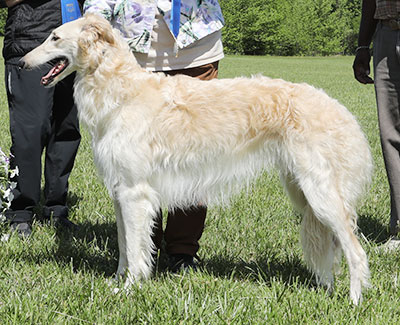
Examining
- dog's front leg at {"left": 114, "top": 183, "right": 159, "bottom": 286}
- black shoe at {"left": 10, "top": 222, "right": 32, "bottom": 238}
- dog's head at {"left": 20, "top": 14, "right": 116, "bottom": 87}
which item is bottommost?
black shoe at {"left": 10, "top": 222, "right": 32, "bottom": 238}

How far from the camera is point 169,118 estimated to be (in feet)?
10.4

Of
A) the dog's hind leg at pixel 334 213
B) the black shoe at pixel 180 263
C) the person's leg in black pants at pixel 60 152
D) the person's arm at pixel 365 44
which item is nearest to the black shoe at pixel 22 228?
the person's leg in black pants at pixel 60 152

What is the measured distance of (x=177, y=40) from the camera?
3.44 meters

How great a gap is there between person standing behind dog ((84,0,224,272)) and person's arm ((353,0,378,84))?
1431mm

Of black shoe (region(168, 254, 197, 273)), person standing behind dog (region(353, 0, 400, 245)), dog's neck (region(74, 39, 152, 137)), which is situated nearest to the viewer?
dog's neck (region(74, 39, 152, 137))

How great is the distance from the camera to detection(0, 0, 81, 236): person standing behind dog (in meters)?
4.15

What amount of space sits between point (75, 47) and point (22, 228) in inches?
72.0

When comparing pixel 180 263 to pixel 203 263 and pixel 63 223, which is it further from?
pixel 63 223

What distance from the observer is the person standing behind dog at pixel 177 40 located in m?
3.41

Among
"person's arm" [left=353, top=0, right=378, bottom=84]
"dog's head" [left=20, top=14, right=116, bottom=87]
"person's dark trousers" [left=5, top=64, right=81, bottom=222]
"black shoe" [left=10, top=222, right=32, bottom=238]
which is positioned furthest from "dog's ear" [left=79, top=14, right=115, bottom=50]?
"person's arm" [left=353, top=0, right=378, bottom=84]

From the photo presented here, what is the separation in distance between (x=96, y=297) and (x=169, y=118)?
1193mm

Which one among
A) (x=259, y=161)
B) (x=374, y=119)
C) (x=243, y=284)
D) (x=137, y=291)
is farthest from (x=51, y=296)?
(x=374, y=119)

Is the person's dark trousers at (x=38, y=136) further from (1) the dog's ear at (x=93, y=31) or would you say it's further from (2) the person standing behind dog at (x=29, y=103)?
(1) the dog's ear at (x=93, y=31)

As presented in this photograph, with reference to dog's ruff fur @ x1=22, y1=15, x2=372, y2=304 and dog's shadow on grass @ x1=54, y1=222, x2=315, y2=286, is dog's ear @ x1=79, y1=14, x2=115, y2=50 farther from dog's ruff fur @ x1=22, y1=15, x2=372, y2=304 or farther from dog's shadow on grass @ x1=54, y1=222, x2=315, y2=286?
dog's shadow on grass @ x1=54, y1=222, x2=315, y2=286
